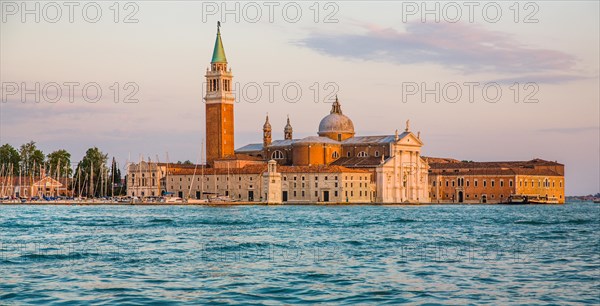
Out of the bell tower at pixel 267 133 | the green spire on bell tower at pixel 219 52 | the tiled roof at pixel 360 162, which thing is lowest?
the tiled roof at pixel 360 162

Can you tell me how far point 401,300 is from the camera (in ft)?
38.3

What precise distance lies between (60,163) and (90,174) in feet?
21.2

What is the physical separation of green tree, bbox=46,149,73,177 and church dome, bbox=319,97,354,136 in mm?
23224

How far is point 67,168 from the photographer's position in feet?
270

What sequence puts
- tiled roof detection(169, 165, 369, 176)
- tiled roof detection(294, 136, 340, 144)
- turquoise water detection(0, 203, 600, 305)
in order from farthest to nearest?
tiled roof detection(294, 136, 340, 144)
tiled roof detection(169, 165, 369, 176)
turquoise water detection(0, 203, 600, 305)

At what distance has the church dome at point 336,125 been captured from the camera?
74812 mm

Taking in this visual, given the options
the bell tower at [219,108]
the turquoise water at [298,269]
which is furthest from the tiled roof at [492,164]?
the turquoise water at [298,269]

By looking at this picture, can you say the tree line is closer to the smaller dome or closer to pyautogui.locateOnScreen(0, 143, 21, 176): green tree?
pyautogui.locateOnScreen(0, 143, 21, 176): green tree

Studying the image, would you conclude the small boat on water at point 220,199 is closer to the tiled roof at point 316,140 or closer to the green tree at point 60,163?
the tiled roof at point 316,140

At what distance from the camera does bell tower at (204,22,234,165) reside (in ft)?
236

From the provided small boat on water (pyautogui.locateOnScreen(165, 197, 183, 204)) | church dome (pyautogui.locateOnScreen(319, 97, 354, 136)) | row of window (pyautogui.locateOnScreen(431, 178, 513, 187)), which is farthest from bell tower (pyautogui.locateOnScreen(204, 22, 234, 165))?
row of window (pyautogui.locateOnScreen(431, 178, 513, 187))

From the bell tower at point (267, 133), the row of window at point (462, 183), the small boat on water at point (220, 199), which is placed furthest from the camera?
the bell tower at point (267, 133)

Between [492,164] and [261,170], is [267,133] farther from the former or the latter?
[492,164]

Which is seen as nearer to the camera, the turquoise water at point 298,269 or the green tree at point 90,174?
the turquoise water at point 298,269
